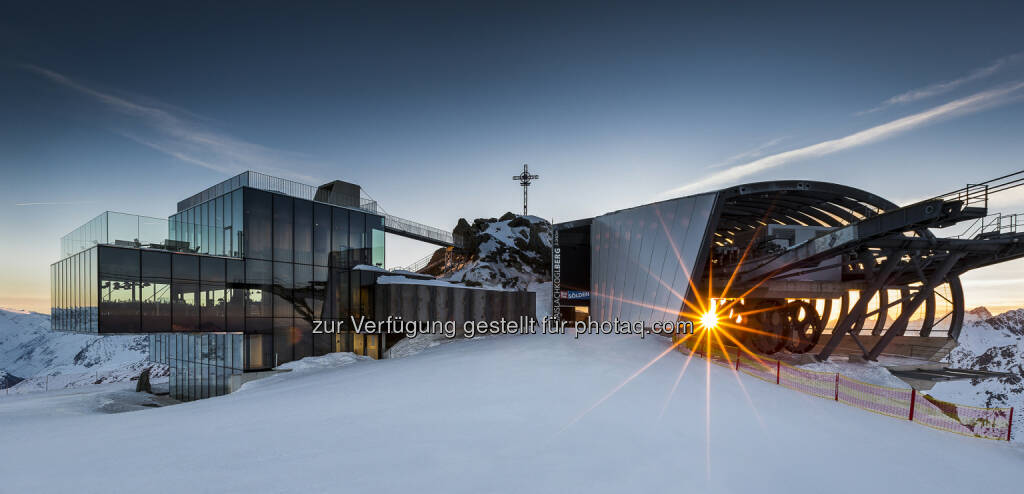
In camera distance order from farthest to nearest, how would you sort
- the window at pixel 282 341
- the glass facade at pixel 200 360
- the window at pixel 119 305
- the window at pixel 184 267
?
the window at pixel 282 341 → the glass facade at pixel 200 360 → the window at pixel 184 267 → the window at pixel 119 305

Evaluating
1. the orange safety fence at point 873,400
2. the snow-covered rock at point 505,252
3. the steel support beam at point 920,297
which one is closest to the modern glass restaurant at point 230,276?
the orange safety fence at point 873,400

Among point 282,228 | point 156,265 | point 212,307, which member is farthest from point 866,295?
point 156,265

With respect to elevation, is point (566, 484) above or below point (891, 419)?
above

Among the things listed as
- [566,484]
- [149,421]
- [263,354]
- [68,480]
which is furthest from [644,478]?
[263,354]

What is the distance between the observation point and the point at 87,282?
21000mm

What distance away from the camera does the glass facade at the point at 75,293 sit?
20.5 meters

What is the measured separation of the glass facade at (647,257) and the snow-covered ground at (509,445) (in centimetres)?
1302

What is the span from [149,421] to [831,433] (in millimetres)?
16594

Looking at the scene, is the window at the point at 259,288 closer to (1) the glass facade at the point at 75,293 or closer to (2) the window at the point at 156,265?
(2) the window at the point at 156,265

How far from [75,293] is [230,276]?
7.16 meters

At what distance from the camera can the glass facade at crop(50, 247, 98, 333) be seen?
20.5 m

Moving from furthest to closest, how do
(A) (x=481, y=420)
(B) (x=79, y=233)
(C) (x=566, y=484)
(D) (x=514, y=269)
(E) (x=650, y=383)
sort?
(D) (x=514, y=269) < (B) (x=79, y=233) < (E) (x=650, y=383) < (A) (x=481, y=420) < (C) (x=566, y=484)

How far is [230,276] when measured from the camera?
77.3 ft

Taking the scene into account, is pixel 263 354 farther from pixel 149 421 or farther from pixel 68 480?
pixel 68 480
